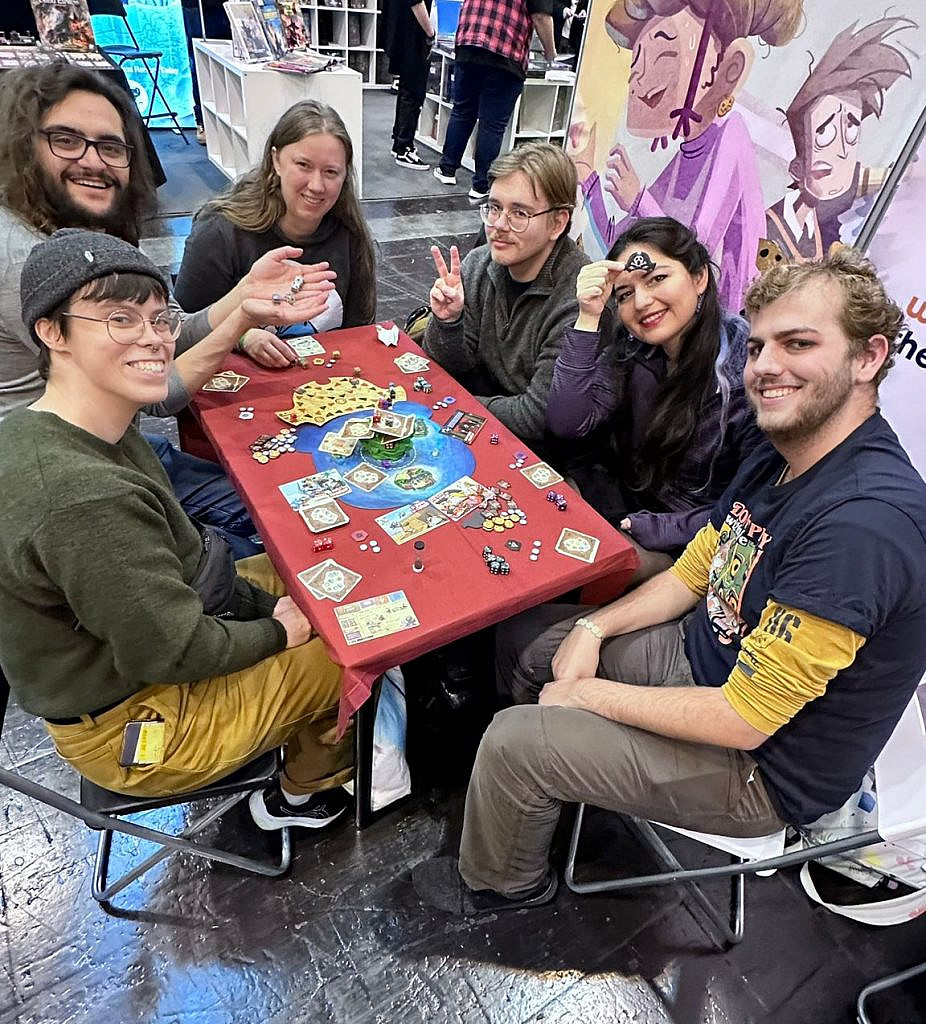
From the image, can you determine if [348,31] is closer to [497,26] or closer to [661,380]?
[497,26]

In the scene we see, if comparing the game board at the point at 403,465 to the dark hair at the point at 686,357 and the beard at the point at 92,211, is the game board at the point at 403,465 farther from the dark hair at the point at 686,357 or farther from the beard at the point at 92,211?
the beard at the point at 92,211

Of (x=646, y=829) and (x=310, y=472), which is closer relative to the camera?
(x=310, y=472)

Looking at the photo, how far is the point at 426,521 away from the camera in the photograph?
5.53 feet

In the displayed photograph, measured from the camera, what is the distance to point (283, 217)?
8.14ft

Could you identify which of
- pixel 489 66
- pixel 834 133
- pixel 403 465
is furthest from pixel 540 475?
pixel 489 66

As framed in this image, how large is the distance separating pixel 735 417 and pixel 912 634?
2.92 feet

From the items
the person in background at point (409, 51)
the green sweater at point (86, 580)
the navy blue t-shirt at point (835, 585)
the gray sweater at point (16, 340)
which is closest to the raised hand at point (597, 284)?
the navy blue t-shirt at point (835, 585)

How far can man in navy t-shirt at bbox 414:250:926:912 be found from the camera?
1236 mm

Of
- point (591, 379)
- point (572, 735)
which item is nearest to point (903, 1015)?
point (572, 735)

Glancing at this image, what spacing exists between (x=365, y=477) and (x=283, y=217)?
4.01 feet

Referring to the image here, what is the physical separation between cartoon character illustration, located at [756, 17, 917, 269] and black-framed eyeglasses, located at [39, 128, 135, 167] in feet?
6.87

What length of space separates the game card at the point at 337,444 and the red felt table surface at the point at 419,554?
2.3 inches

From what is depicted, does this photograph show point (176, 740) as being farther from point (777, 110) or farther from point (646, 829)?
point (777, 110)

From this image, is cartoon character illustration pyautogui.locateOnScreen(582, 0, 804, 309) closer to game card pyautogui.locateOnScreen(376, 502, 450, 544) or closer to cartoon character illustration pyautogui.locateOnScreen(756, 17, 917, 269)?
cartoon character illustration pyautogui.locateOnScreen(756, 17, 917, 269)
